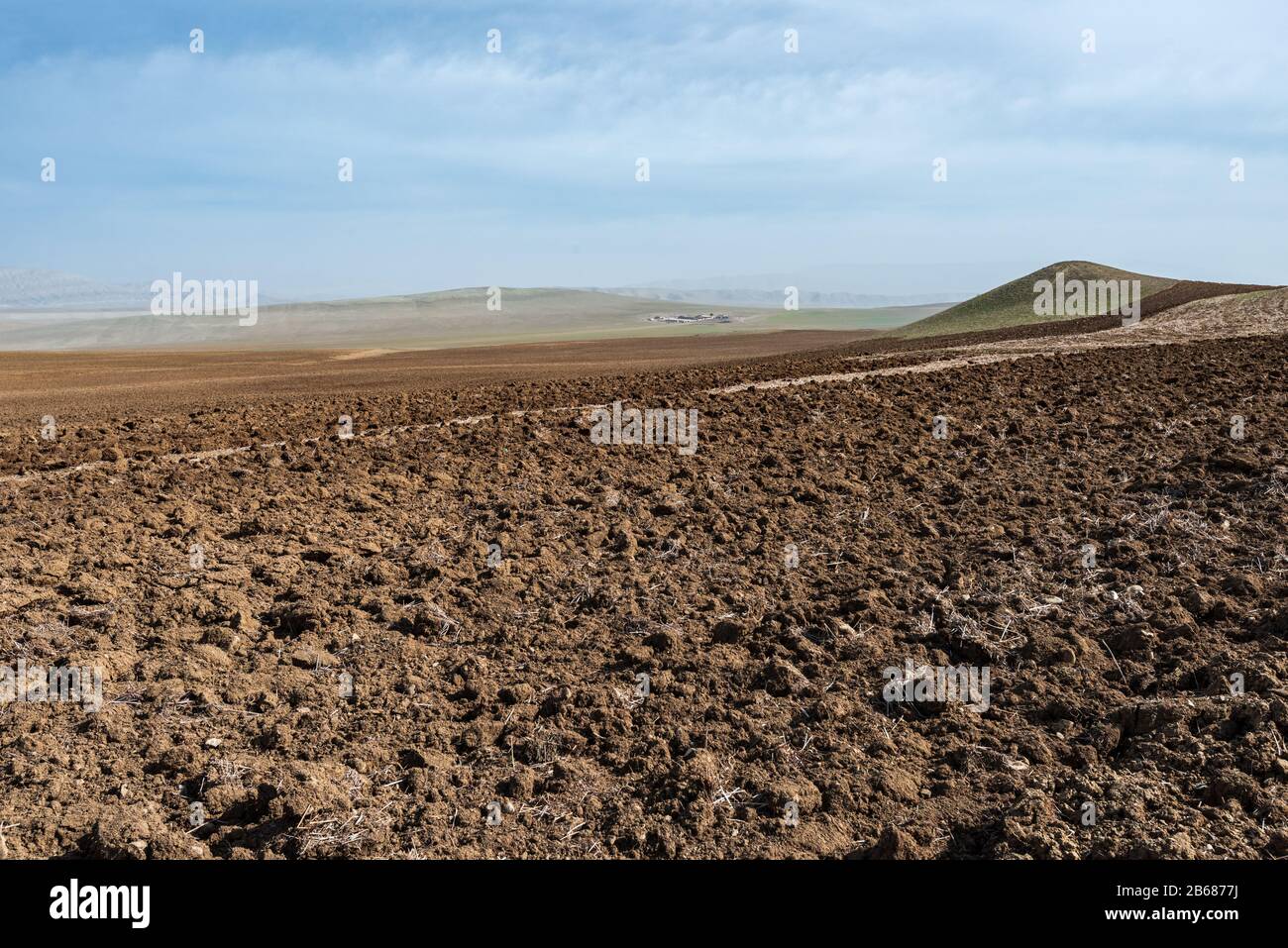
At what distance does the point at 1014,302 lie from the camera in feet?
A: 169

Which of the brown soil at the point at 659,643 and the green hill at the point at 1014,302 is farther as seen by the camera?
the green hill at the point at 1014,302

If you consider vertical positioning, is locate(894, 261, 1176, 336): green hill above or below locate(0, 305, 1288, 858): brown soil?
above

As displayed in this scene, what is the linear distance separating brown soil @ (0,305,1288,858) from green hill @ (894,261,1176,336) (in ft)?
130

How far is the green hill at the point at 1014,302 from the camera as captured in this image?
48312 mm

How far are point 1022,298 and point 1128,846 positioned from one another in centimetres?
5311

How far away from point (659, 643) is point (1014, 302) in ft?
168

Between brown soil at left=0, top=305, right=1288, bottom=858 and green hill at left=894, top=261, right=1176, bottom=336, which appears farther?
green hill at left=894, top=261, right=1176, bottom=336

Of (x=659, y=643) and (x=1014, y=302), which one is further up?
(x=1014, y=302)

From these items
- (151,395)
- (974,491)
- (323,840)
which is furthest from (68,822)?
(151,395)

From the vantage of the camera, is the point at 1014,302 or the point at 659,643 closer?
the point at 659,643

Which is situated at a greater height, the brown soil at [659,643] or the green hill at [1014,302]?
the green hill at [1014,302]

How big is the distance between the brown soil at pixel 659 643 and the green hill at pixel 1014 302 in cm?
3957

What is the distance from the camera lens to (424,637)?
5.80 m

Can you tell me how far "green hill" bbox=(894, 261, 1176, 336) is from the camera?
48.3 metres
